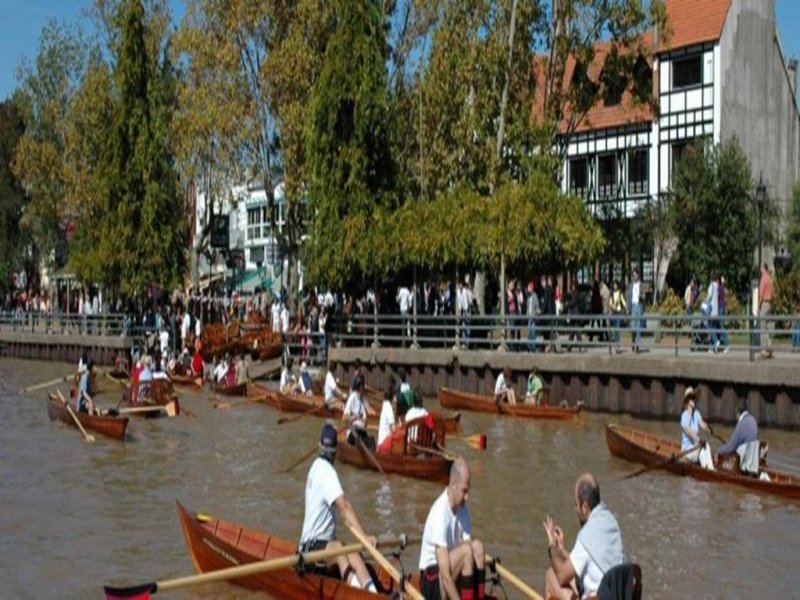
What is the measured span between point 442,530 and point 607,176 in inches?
1830

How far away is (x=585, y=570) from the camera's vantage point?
11.1m

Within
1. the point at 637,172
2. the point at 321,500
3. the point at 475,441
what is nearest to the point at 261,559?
the point at 321,500

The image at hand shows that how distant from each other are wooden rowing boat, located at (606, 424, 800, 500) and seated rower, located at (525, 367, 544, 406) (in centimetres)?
741

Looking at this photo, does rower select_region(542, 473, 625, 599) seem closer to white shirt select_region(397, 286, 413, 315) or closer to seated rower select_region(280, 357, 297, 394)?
seated rower select_region(280, 357, 297, 394)

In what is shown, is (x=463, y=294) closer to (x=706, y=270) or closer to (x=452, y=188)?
(x=452, y=188)

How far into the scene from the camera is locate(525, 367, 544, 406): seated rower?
3369 cm

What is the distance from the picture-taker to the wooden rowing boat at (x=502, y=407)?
32250 mm

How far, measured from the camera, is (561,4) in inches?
1795

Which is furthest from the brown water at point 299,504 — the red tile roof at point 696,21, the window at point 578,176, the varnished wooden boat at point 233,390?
the window at point 578,176

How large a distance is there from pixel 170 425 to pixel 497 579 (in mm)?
21162

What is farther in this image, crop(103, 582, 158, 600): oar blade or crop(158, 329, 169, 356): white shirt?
crop(158, 329, 169, 356): white shirt

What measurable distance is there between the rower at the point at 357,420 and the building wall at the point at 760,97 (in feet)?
96.4

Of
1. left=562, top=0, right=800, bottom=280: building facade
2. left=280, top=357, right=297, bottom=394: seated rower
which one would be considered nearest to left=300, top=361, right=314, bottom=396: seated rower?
left=280, top=357, right=297, bottom=394: seated rower

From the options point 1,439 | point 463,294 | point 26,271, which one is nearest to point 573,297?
point 463,294
